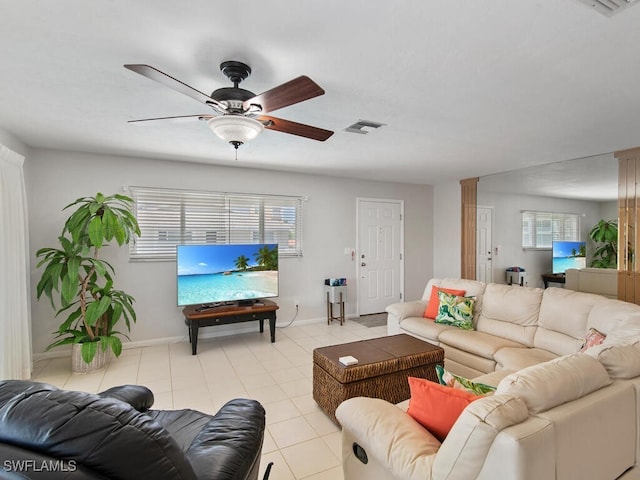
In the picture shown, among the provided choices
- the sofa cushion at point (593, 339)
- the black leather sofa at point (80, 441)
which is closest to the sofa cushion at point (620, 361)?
the sofa cushion at point (593, 339)

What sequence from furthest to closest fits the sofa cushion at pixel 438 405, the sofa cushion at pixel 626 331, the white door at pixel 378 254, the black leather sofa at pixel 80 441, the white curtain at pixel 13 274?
the white door at pixel 378 254
the white curtain at pixel 13 274
the sofa cushion at pixel 626 331
the sofa cushion at pixel 438 405
the black leather sofa at pixel 80 441

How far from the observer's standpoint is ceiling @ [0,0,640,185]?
1.46 meters

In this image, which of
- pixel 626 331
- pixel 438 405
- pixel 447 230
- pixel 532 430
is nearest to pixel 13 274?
pixel 438 405

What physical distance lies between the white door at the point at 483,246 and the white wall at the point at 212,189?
1.02 metres

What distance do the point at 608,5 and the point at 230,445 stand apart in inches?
94.3

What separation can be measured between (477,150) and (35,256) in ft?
16.9

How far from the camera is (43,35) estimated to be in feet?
5.30

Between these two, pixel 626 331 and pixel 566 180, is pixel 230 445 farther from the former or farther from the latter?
pixel 566 180

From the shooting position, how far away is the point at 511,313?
3.29 m

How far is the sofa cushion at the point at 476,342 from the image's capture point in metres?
2.91

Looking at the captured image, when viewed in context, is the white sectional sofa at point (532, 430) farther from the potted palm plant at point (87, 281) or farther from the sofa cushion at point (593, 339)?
the potted palm plant at point (87, 281)

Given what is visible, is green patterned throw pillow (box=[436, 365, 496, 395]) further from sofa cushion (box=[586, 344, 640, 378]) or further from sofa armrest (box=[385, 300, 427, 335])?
sofa armrest (box=[385, 300, 427, 335])

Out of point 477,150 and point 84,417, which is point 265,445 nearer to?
point 84,417

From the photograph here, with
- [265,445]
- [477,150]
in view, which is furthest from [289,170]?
Answer: [265,445]
